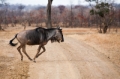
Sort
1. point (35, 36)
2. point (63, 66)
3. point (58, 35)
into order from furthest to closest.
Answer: point (58, 35), point (35, 36), point (63, 66)

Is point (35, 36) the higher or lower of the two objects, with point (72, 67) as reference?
higher

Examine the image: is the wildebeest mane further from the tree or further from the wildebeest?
the tree

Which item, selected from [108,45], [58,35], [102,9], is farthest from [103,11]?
[58,35]

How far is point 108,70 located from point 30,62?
4.08 metres

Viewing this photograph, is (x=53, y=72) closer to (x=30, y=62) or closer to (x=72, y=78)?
(x=72, y=78)

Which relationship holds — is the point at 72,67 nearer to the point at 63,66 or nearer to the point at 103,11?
the point at 63,66

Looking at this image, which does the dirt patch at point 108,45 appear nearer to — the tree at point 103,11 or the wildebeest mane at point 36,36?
the wildebeest mane at point 36,36

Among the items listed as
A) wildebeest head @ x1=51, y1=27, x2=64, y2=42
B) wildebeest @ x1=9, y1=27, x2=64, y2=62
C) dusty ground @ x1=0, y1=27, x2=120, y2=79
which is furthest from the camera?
wildebeest head @ x1=51, y1=27, x2=64, y2=42

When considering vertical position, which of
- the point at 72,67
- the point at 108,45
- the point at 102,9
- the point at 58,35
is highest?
the point at 102,9

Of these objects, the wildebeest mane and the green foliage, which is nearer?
the wildebeest mane

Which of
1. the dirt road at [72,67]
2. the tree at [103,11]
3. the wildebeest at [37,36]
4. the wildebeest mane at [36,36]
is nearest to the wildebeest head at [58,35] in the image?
the wildebeest at [37,36]

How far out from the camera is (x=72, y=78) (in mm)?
10977

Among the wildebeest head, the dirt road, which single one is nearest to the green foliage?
the dirt road

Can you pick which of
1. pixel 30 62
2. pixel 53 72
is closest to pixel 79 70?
pixel 53 72
